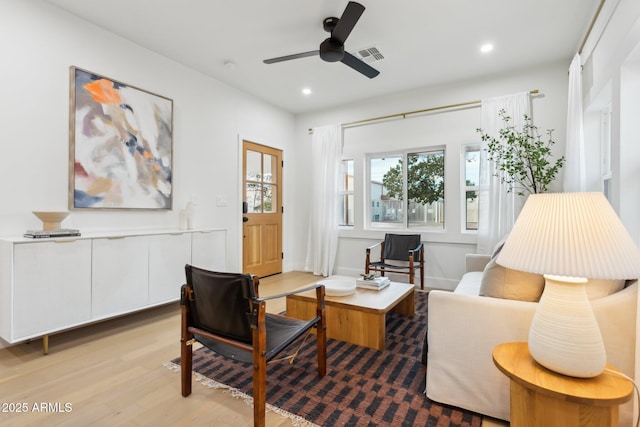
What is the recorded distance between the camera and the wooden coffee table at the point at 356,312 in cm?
230

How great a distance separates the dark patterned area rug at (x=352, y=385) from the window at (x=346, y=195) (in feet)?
9.17

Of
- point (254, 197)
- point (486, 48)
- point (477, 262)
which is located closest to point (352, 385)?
point (477, 262)

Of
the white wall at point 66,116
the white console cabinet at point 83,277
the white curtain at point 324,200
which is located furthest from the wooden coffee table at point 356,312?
the white curtain at point 324,200

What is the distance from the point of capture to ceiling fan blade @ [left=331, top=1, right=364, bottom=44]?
7.40 feet

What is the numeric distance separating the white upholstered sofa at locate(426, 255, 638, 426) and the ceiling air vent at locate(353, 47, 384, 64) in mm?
2747

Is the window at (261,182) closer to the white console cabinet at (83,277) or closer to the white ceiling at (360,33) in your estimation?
the white ceiling at (360,33)

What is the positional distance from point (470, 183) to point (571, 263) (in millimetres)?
3356

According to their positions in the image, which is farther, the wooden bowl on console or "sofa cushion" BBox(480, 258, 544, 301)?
the wooden bowl on console

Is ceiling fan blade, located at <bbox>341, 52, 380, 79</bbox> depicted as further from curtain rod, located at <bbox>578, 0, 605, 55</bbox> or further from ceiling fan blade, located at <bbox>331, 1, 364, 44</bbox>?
curtain rod, located at <bbox>578, 0, 605, 55</bbox>

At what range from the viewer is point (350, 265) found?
4922 mm

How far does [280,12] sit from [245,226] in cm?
275

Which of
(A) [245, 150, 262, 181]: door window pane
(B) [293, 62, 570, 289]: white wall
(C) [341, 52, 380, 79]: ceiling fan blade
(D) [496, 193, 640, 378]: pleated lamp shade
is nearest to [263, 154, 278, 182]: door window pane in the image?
(A) [245, 150, 262, 181]: door window pane

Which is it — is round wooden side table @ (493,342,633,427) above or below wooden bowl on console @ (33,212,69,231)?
below

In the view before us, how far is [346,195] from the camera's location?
5156 mm
